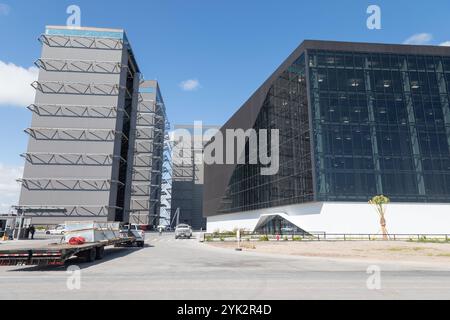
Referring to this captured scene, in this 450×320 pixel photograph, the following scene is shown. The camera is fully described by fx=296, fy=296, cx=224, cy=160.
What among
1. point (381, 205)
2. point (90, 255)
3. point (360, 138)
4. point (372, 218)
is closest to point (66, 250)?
point (90, 255)

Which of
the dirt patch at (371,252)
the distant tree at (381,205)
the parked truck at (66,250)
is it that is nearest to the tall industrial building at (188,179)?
the distant tree at (381,205)

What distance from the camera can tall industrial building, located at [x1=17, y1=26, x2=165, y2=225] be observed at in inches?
2159

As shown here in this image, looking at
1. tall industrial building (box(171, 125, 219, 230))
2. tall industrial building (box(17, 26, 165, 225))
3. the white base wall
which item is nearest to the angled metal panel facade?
tall industrial building (box(17, 26, 165, 225))

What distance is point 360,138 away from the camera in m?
42.8

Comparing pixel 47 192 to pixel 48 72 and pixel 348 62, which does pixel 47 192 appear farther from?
pixel 348 62

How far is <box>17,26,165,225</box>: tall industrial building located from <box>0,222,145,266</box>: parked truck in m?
38.6

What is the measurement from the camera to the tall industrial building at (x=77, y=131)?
180ft

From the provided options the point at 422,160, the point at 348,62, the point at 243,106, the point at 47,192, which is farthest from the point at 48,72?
the point at 422,160

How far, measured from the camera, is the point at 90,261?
→ 15211mm

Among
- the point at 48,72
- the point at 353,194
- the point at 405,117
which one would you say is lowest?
the point at 353,194

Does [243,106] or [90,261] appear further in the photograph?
[243,106]

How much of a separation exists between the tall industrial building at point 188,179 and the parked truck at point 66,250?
10354 cm

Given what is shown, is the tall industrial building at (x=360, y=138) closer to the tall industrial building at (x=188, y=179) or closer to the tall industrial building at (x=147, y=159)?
the tall industrial building at (x=147, y=159)

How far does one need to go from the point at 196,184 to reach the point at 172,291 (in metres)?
122
